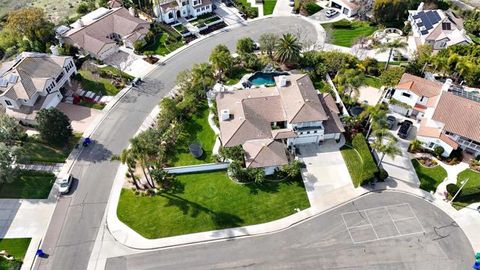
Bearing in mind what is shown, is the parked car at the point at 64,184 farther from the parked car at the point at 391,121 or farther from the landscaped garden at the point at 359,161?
the parked car at the point at 391,121

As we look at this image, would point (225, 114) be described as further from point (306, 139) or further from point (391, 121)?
point (391, 121)

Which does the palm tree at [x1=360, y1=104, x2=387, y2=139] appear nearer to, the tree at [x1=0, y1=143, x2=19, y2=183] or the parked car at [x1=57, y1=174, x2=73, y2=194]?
the parked car at [x1=57, y1=174, x2=73, y2=194]

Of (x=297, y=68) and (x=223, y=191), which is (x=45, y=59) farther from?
(x=297, y=68)

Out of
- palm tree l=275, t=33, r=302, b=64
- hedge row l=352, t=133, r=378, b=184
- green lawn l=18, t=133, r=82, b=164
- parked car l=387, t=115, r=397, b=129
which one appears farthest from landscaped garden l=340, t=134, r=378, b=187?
green lawn l=18, t=133, r=82, b=164

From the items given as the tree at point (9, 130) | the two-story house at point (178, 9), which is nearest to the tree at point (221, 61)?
the two-story house at point (178, 9)

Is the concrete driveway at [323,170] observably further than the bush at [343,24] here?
No

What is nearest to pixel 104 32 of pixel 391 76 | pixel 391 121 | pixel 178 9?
pixel 178 9
